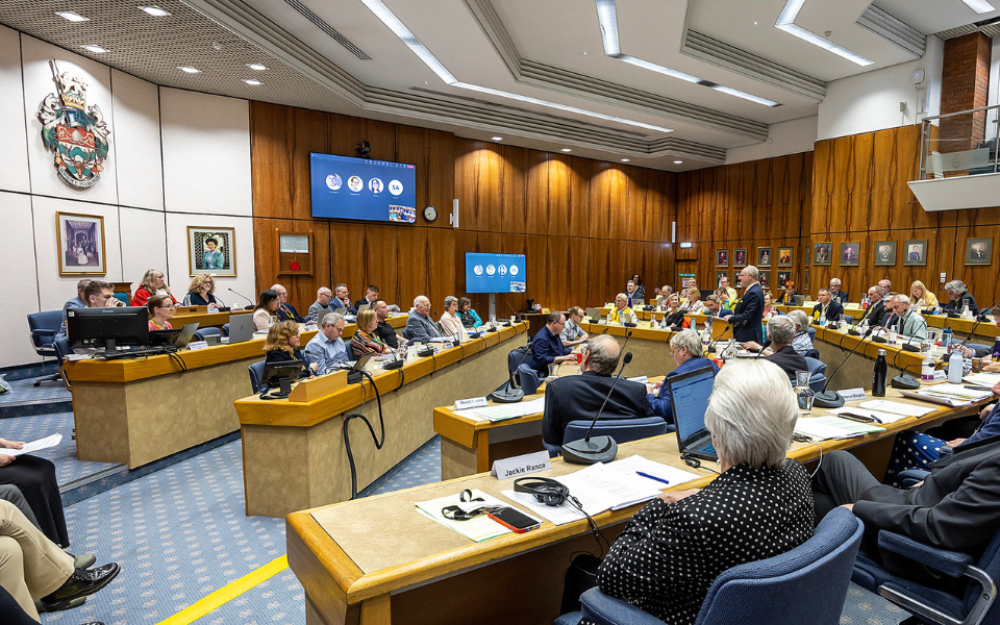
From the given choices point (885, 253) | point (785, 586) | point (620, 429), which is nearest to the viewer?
point (785, 586)

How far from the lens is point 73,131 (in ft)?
22.5

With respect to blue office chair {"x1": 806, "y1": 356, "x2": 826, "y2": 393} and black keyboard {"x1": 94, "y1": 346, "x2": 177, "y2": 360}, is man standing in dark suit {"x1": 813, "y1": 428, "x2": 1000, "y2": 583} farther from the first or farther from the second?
black keyboard {"x1": 94, "y1": 346, "x2": 177, "y2": 360}

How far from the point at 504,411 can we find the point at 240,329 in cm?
322

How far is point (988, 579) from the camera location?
1519 mm

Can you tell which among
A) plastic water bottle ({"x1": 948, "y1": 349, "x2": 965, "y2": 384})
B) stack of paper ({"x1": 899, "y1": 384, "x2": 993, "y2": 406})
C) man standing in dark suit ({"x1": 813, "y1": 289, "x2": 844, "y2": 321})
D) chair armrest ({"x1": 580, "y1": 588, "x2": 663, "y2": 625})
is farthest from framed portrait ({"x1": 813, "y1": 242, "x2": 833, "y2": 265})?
chair armrest ({"x1": 580, "y1": 588, "x2": 663, "y2": 625})

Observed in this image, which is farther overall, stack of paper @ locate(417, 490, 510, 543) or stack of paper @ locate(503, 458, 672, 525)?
stack of paper @ locate(503, 458, 672, 525)

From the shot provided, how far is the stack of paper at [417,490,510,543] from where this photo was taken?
147 cm

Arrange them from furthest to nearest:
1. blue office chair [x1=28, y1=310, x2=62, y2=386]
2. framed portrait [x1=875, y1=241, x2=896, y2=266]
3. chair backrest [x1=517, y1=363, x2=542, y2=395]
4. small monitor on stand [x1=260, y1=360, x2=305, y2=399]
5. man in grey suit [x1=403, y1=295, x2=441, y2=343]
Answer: framed portrait [x1=875, y1=241, x2=896, y2=266]
man in grey suit [x1=403, y1=295, x2=441, y2=343]
blue office chair [x1=28, y1=310, x2=62, y2=386]
chair backrest [x1=517, y1=363, x2=542, y2=395]
small monitor on stand [x1=260, y1=360, x2=305, y2=399]

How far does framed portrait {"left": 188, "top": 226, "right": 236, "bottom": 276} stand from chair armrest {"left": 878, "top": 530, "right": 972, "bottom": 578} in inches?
360

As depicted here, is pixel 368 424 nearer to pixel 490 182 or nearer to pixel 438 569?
pixel 438 569

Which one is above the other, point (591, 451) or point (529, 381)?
point (591, 451)

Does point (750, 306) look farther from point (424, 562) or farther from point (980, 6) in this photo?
point (980, 6)

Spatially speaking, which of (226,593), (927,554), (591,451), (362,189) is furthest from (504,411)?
(362,189)

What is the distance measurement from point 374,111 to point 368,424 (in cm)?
742
